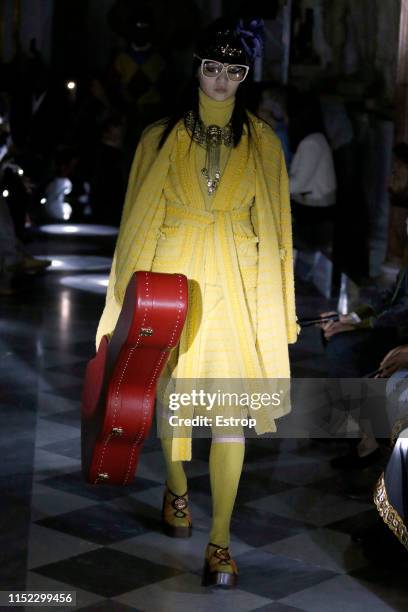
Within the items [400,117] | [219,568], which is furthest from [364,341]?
[400,117]

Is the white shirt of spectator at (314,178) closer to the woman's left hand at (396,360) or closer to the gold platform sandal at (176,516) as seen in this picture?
the woman's left hand at (396,360)

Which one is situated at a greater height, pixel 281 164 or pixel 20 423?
pixel 281 164

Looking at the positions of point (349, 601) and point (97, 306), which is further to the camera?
point (97, 306)

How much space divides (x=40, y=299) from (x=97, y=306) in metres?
0.52

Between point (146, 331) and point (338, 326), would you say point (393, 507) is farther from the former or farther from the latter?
point (338, 326)

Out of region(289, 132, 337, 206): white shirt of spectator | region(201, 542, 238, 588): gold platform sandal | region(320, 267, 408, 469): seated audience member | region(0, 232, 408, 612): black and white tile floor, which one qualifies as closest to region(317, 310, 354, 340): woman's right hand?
region(320, 267, 408, 469): seated audience member

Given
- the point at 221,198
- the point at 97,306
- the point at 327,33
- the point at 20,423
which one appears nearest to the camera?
the point at 221,198

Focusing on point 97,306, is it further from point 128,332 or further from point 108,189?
point 108,189

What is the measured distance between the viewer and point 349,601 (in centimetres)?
470

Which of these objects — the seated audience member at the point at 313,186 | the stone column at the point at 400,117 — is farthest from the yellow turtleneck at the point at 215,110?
the seated audience member at the point at 313,186

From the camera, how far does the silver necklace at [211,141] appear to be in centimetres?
501

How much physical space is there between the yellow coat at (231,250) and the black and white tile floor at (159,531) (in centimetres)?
55

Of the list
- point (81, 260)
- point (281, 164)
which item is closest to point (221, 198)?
point (281, 164)

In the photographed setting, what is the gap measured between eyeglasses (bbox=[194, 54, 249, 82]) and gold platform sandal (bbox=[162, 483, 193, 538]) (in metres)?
1.54
